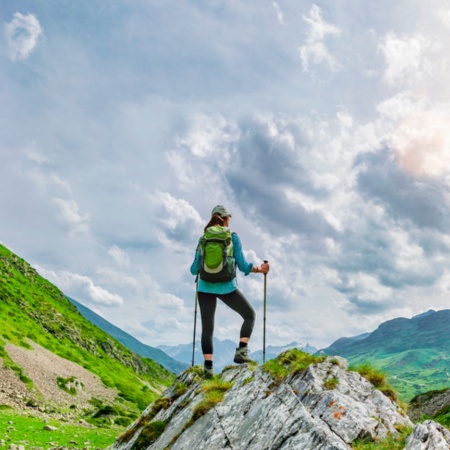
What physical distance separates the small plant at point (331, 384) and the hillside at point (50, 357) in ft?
184

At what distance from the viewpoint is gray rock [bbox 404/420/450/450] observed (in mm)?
7398

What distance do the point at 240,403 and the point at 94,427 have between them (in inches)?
1841

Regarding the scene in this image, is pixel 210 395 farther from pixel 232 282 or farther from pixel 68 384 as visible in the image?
pixel 68 384

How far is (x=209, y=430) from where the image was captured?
10.8 metres

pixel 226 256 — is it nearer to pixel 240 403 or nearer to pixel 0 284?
pixel 240 403

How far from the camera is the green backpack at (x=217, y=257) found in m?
13.7

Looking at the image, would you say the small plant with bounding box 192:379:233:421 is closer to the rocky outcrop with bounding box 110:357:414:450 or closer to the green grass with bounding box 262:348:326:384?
the rocky outcrop with bounding box 110:357:414:450

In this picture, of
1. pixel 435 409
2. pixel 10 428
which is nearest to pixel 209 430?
pixel 10 428

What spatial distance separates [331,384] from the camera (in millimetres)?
10312

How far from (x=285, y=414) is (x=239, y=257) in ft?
18.3

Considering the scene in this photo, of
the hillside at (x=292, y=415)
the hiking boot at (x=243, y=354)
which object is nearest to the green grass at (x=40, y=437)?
the hillside at (x=292, y=415)

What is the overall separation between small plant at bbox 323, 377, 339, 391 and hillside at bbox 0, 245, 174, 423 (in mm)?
56189

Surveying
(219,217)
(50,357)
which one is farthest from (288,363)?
(50,357)

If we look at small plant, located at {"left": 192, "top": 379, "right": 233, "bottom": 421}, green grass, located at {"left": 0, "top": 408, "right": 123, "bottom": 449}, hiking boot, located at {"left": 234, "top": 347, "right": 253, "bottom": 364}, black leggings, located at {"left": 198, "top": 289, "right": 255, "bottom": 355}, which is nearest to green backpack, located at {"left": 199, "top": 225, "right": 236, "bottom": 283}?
black leggings, located at {"left": 198, "top": 289, "right": 255, "bottom": 355}
